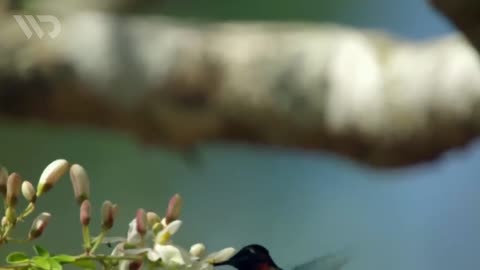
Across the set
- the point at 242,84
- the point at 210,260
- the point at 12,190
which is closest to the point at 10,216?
the point at 12,190

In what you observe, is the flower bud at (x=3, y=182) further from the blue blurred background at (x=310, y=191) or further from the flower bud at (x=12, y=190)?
the blue blurred background at (x=310, y=191)

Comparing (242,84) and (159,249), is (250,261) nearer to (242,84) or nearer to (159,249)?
(159,249)

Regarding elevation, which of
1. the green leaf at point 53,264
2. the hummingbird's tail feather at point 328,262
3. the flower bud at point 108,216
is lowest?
the hummingbird's tail feather at point 328,262

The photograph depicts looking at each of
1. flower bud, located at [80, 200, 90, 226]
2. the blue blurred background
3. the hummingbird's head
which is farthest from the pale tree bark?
flower bud, located at [80, 200, 90, 226]

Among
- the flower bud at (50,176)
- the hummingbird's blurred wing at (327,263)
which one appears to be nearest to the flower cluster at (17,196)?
the flower bud at (50,176)

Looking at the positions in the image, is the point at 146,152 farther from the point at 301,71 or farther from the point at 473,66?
the point at 473,66
